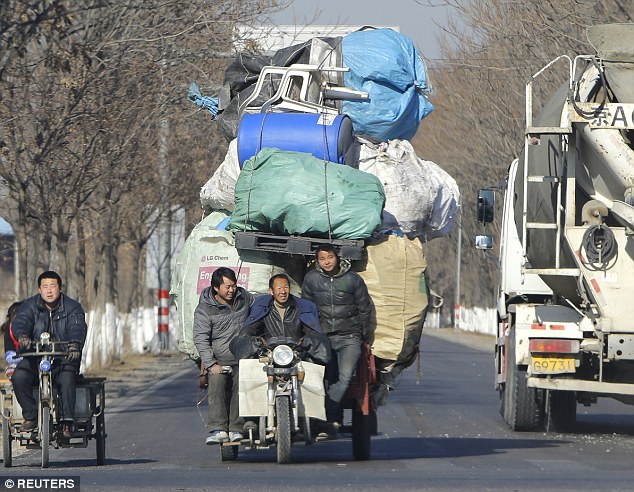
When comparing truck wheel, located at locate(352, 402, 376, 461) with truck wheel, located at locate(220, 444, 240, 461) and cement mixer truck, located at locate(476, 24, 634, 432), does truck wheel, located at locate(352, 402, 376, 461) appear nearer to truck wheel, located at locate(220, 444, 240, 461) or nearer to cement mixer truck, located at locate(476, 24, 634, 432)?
truck wheel, located at locate(220, 444, 240, 461)

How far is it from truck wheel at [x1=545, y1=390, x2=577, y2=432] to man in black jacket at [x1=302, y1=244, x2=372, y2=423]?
522 cm

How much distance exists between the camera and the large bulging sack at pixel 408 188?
13.5 meters

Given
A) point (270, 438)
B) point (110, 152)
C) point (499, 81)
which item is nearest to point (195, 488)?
point (270, 438)

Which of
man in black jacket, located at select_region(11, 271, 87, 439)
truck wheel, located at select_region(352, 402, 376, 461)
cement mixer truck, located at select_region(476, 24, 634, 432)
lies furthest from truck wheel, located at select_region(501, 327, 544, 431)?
man in black jacket, located at select_region(11, 271, 87, 439)

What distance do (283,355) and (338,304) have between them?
819mm

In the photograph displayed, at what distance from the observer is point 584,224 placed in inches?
585

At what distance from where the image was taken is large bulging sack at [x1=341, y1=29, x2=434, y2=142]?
45.6 feet

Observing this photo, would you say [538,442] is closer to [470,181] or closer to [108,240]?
[108,240]

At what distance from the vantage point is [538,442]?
50.9ft

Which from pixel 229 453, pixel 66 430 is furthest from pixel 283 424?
pixel 66 430

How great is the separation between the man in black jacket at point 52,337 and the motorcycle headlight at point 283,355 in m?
1.83

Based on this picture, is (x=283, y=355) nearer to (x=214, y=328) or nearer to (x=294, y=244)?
(x=214, y=328)

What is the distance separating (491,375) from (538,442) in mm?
16926

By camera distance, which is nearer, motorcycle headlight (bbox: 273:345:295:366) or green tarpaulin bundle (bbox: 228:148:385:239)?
motorcycle headlight (bbox: 273:345:295:366)
